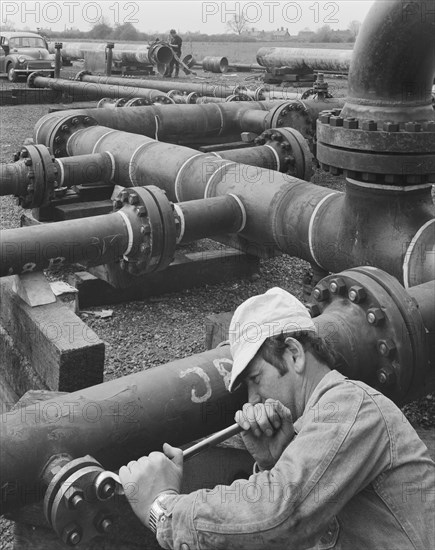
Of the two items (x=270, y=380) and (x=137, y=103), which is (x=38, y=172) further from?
(x=270, y=380)

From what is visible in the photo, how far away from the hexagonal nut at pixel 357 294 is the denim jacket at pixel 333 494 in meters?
0.81

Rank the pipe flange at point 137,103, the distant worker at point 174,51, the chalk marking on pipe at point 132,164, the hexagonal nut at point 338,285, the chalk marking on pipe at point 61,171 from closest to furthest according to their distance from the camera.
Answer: the hexagonal nut at point 338,285 < the chalk marking on pipe at point 61,171 < the chalk marking on pipe at point 132,164 < the pipe flange at point 137,103 < the distant worker at point 174,51

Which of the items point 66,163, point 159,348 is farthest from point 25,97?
point 159,348

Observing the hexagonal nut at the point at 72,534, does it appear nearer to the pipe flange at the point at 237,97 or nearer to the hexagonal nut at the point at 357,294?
the hexagonal nut at the point at 357,294

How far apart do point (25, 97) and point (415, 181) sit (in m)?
11.7

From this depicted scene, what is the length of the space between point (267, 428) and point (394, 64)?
1951 mm

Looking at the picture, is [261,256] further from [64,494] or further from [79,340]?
[64,494]

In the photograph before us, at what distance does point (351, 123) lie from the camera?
3303 mm

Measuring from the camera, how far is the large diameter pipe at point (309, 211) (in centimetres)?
338

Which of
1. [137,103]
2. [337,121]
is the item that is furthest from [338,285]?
[137,103]

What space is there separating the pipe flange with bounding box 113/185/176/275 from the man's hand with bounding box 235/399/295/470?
1929 mm

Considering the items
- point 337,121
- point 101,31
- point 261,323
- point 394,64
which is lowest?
point 101,31

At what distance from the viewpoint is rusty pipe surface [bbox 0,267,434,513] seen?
1.80 metres

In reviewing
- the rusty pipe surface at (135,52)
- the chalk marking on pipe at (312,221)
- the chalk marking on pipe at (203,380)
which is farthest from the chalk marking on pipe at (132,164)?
the rusty pipe surface at (135,52)
